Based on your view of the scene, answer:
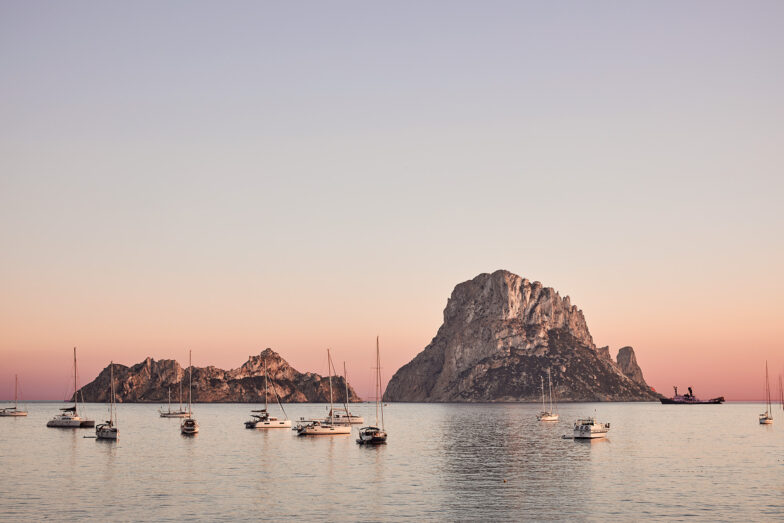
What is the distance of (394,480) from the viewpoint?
90125mm

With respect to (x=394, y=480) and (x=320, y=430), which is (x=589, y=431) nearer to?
(x=320, y=430)

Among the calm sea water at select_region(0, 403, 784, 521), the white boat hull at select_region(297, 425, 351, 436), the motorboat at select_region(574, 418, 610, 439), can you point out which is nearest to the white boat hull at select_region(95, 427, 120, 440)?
the calm sea water at select_region(0, 403, 784, 521)

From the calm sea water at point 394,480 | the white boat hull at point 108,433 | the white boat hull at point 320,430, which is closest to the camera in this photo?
the calm sea water at point 394,480

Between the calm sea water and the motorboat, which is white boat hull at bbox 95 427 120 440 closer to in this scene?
the calm sea water

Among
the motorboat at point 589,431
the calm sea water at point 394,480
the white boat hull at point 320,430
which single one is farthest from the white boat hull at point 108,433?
the motorboat at point 589,431

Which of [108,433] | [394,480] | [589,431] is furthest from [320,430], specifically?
[394,480]

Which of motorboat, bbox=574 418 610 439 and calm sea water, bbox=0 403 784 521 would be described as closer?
calm sea water, bbox=0 403 784 521

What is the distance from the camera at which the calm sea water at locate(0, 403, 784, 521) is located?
68312 millimetres

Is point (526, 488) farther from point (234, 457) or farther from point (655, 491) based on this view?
point (234, 457)

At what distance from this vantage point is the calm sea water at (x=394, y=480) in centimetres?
6831

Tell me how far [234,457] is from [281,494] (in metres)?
45.9

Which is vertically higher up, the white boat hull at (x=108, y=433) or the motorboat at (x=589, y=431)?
the white boat hull at (x=108, y=433)

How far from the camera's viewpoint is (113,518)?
64.2 meters

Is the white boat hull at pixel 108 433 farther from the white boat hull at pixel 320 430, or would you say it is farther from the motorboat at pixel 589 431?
the motorboat at pixel 589 431
